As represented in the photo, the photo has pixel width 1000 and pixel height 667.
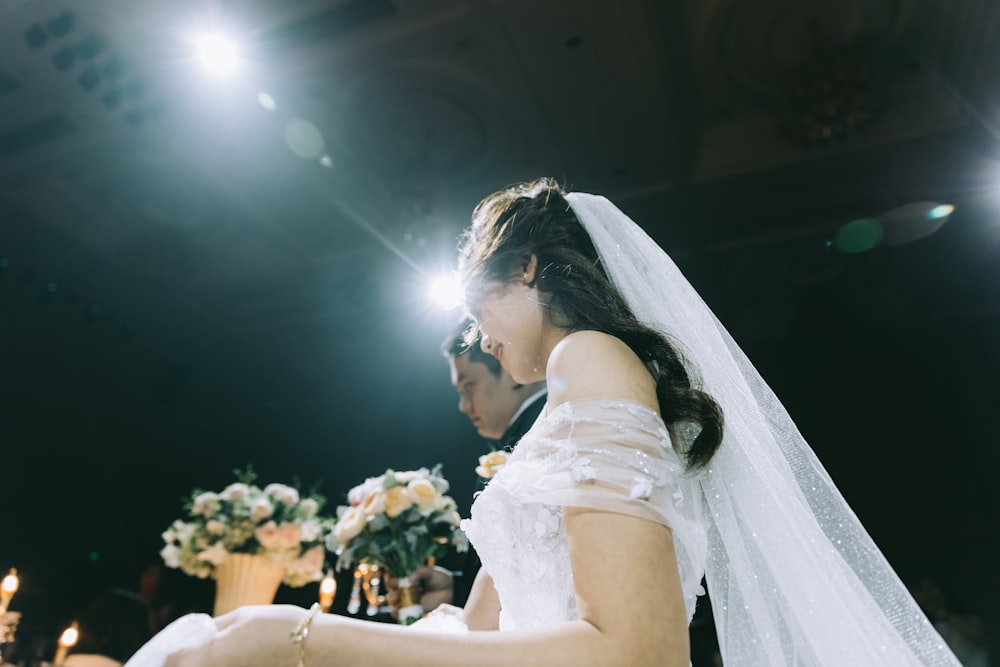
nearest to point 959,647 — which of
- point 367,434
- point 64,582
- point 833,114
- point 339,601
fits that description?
point 833,114

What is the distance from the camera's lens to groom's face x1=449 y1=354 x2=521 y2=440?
308 cm

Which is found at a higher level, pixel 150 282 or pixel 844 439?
pixel 150 282

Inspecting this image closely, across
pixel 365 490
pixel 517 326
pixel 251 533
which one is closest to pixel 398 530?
pixel 365 490

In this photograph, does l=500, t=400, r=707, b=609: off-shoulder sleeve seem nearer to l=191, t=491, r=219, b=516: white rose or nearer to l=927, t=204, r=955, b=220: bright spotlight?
l=191, t=491, r=219, b=516: white rose

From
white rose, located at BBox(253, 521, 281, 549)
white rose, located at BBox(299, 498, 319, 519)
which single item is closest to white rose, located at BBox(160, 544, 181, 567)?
white rose, located at BBox(253, 521, 281, 549)

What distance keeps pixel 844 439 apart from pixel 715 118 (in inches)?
154

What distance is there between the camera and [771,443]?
1.30 metres

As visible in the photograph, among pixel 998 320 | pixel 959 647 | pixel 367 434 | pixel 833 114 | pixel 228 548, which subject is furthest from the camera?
pixel 367 434

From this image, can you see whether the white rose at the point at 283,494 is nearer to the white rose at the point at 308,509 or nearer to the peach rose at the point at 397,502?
the white rose at the point at 308,509

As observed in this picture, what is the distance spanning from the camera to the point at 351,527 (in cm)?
240

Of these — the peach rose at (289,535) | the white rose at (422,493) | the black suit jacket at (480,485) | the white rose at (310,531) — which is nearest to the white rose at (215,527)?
the peach rose at (289,535)

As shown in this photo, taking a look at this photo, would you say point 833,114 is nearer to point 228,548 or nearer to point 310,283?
point 228,548

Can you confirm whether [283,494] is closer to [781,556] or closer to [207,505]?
[207,505]

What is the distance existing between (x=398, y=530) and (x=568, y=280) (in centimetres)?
149
